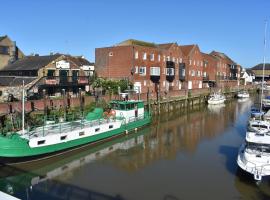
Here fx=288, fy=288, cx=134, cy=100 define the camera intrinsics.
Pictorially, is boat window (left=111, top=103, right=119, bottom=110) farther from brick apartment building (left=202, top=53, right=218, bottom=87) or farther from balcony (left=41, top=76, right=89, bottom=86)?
brick apartment building (left=202, top=53, right=218, bottom=87)

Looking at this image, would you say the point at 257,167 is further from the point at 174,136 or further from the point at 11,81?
the point at 11,81

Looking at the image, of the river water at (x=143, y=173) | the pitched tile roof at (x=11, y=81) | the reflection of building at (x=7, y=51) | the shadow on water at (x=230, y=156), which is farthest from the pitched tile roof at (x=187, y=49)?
the shadow on water at (x=230, y=156)

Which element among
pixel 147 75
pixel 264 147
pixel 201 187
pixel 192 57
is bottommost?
pixel 201 187

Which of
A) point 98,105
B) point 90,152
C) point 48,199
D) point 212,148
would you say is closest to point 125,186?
point 48,199

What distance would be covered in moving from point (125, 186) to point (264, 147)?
9151 millimetres

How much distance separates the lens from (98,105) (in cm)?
3550

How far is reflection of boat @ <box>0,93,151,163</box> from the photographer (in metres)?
19.7

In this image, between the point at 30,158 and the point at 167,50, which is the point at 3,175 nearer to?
the point at 30,158

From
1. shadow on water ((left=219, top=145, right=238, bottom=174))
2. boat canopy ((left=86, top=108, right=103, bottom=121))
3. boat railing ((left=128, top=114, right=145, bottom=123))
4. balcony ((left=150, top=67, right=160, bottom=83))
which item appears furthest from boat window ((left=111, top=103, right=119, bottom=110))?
balcony ((left=150, top=67, right=160, bottom=83))

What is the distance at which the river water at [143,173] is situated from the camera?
1637 centimetres

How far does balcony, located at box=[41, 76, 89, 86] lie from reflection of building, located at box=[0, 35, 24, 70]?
17.4m

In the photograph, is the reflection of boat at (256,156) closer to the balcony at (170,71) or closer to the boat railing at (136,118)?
the boat railing at (136,118)

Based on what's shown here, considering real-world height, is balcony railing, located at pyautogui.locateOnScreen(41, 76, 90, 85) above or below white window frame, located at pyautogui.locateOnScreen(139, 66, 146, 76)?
below

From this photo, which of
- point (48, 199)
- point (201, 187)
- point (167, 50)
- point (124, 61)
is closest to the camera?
point (48, 199)
